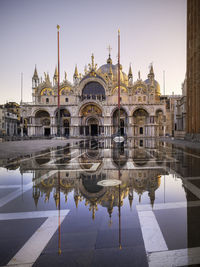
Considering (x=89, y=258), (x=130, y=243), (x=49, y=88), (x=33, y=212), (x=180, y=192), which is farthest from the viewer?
(x=49, y=88)

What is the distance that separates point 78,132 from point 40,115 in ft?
41.7

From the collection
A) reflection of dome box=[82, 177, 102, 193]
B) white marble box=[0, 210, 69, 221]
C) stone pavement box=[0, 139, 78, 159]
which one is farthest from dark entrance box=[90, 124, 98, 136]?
white marble box=[0, 210, 69, 221]

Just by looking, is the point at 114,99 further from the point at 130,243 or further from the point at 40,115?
the point at 130,243

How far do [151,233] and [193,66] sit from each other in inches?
1138

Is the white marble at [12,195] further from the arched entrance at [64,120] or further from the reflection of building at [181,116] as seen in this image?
the arched entrance at [64,120]

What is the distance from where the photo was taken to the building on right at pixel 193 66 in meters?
24.0

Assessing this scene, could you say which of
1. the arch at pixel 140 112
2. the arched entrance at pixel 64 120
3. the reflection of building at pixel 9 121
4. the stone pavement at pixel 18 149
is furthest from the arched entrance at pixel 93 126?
the reflection of building at pixel 9 121

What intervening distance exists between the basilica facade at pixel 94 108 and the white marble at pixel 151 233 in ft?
140

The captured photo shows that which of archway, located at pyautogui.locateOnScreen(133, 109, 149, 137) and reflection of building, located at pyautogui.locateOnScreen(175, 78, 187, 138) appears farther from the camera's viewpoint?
archway, located at pyautogui.locateOnScreen(133, 109, 149, 137)

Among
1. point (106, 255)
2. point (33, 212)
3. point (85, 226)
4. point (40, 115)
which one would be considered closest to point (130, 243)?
point (106, 255)

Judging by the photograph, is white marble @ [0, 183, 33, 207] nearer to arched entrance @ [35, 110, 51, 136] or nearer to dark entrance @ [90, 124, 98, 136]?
dark entrance @ [90, 124, 98, 136]

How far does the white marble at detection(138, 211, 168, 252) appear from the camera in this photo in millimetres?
2240

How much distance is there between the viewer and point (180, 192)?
14.2 ft

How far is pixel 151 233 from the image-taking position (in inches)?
101
